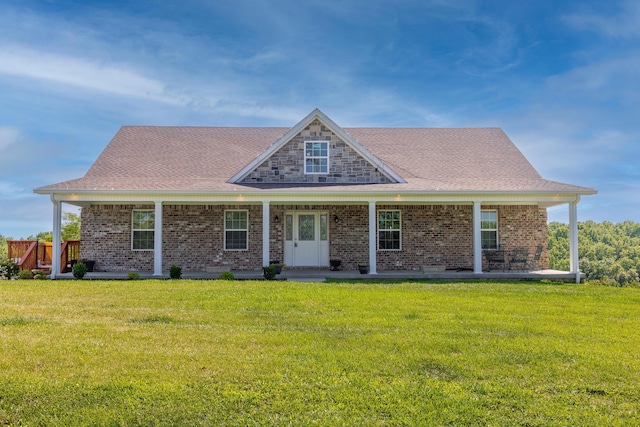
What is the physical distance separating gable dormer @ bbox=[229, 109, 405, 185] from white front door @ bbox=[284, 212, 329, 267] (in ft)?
5.00

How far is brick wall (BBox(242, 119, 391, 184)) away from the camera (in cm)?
1792

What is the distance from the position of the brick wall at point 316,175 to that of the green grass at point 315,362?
766 cm

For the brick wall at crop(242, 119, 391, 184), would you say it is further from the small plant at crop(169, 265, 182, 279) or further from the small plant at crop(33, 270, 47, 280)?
the small plant at crop(33, 270, 47, 280)

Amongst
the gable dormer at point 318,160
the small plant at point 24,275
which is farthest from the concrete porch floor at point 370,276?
the gable dormer at point 318,160

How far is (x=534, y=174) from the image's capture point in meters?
19.0

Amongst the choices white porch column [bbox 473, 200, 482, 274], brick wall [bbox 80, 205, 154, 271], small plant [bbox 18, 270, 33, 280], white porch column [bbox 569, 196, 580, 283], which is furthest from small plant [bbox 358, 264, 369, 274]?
small plant [bbox 18, 270, 33, 280]

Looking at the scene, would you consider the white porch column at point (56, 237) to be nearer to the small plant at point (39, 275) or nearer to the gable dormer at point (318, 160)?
the small plant at point (39, 275)

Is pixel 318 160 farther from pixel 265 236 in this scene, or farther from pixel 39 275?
pixel 39 275

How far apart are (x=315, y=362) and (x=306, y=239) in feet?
41.0

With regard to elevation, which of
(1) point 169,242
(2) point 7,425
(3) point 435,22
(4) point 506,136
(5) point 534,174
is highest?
(3) point 435,22

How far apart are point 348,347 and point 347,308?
3.02 metres

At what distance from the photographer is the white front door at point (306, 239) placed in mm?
18578

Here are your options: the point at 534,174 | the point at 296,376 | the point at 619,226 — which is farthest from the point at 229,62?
the point at 619,226

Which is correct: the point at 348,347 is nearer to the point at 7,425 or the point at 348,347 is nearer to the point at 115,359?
the point at 115,359
